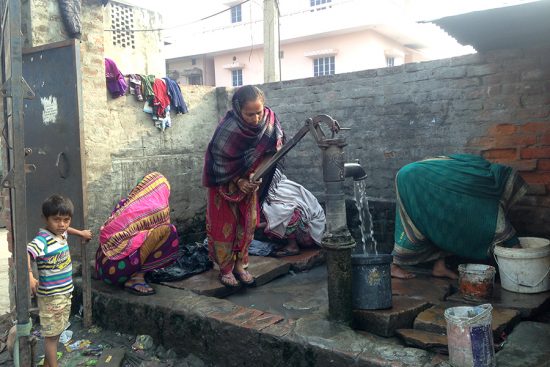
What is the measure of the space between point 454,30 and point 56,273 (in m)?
3.67

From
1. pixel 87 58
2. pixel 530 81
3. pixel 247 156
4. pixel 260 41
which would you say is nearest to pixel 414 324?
pixel 247 156

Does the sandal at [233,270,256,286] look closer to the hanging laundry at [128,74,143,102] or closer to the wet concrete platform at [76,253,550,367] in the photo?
the wet concrete platform at [76,253,550,367]

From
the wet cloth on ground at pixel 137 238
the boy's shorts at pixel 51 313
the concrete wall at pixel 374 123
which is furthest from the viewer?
the concrete wall at pixel 374 123

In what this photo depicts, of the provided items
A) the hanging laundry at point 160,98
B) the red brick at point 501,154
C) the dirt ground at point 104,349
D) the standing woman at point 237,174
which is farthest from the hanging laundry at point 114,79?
the red brick at point 501,154

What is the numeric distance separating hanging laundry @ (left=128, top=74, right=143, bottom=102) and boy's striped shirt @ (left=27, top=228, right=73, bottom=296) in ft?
7.74

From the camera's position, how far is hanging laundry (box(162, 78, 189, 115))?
5.70 m

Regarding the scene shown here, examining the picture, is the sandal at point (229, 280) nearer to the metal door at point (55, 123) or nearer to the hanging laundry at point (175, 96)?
the metal door at point (55, 123)

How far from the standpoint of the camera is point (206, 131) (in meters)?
6.36

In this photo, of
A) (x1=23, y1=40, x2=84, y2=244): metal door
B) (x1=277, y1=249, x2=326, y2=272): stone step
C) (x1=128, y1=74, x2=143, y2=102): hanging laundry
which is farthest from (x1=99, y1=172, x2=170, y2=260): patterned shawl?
(x1=277, y1=249, x2=326, y2=272): stone step

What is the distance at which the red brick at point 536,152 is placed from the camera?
418cm

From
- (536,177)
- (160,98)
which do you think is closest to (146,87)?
(160,98)

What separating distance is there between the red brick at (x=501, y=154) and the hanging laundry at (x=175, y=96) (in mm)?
3516

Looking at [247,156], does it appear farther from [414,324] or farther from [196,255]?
[414,324]

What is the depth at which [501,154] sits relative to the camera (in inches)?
175
